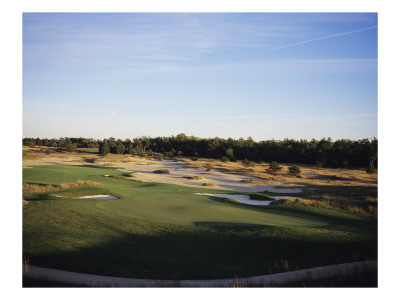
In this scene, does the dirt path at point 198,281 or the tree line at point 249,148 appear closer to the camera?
the dirt path at point 198,281

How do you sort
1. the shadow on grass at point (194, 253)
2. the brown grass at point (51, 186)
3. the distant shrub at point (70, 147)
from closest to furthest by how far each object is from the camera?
1. the shadow on grass at point (194, 253)
2. the brown grass at point (51, 186)
3. the distant shrub at point (70, 147)

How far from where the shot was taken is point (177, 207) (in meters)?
7.03

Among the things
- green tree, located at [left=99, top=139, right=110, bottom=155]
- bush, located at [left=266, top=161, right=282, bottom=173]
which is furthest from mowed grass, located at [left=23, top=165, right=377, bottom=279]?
green tree, located at [left=99, top=139, right=110, bottom=155]

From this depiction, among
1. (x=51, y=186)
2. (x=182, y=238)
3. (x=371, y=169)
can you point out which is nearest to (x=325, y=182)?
(x=371, y=169)

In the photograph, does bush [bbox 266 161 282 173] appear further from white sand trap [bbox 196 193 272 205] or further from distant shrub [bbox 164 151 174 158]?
distant shrub [bbox 164 151 174 158]

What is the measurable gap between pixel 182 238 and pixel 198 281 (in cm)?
102

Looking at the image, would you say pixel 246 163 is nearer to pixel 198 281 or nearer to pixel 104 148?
pixel 198 281

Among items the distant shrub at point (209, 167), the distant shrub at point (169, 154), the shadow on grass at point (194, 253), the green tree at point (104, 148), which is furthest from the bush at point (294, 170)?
the green tree at point (104, 148)

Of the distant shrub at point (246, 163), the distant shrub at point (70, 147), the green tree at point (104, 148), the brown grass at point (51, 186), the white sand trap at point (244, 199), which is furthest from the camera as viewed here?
the green tree at point (104, 148)

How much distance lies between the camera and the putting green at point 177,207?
614 centimetres

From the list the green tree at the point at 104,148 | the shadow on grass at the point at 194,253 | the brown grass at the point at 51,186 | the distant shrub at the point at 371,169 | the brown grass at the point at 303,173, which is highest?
the green tree at the point at 104,148

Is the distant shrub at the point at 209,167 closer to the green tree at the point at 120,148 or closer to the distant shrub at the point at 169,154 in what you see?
the distant shrub at the point at 169,154

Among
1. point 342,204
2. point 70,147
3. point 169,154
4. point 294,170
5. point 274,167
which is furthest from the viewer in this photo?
point 169,154

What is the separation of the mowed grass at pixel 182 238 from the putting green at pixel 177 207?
25 millimetres
